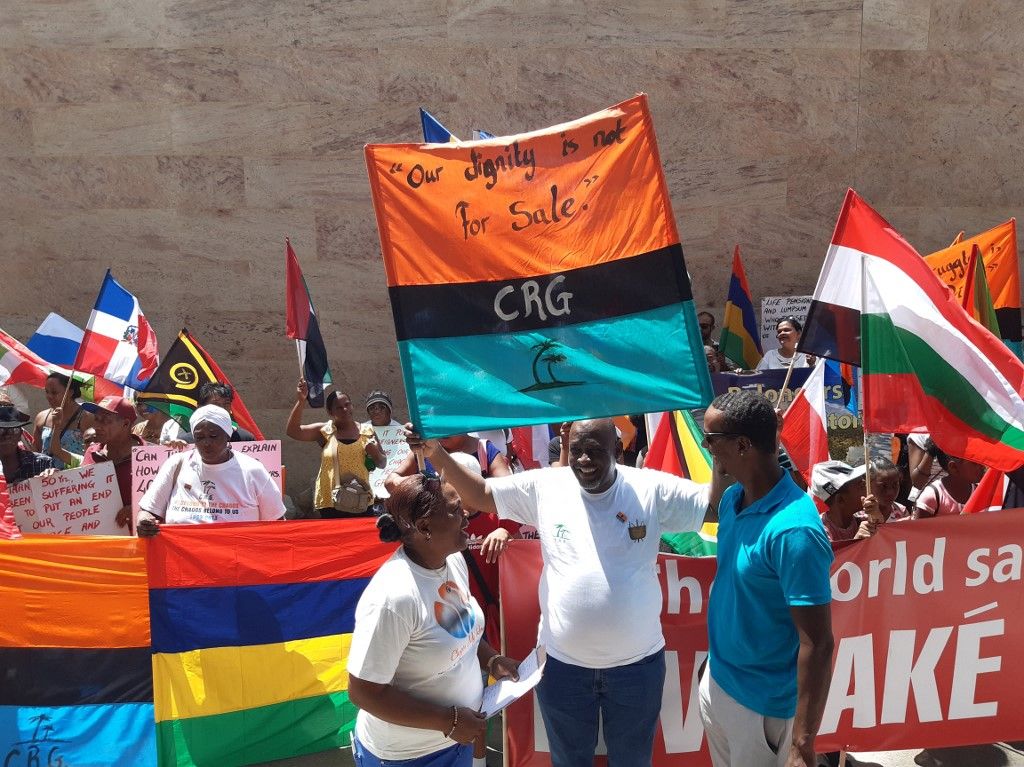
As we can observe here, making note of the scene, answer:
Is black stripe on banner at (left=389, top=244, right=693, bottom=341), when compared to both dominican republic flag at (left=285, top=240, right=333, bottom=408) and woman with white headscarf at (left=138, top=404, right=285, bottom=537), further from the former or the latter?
dominican republic flag at (left=285, top=240, right=333, bottom=408)

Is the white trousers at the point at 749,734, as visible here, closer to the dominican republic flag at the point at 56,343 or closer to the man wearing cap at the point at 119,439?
the man wearing cap at the point at 119,439

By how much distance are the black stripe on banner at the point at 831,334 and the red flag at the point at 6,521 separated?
11.9 ft

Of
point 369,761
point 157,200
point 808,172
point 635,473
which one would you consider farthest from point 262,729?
point 808,172

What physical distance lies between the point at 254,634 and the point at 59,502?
1.54 metres

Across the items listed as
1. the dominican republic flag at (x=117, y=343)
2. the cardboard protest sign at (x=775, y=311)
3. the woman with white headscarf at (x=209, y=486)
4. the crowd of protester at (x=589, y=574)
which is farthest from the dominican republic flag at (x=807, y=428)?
the cardboard protest sign at (x=775, y=311)

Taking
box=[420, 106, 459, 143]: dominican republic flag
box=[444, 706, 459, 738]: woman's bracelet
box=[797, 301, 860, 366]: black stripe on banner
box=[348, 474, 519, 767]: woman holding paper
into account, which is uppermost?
box=[420, 106, 459, 143]: dominican republic flag

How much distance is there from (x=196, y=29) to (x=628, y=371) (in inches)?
320

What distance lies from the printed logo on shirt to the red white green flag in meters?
1.99

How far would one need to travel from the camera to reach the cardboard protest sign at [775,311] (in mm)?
10695

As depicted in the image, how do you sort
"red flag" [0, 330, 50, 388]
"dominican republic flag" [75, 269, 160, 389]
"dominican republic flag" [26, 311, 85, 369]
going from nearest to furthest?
"red flag" [0, 330, 50, 388] → "dominican republic flag" [75, 269, 160, 389] → "dominican republic flag" [26, 311, 85, 369]

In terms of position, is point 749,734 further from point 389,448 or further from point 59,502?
point 389,448

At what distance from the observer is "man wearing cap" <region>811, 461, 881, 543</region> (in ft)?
15.4

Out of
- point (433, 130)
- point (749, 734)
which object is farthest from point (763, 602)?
point (433, 130)

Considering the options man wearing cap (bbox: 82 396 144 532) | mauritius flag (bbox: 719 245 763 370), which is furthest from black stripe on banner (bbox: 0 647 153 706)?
mauritius flag (bbox: 719 245 763 370)
